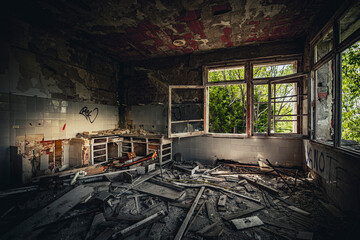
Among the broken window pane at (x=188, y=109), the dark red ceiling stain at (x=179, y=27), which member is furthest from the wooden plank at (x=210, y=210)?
the dark red ceiling stain at (x=179, y=27)

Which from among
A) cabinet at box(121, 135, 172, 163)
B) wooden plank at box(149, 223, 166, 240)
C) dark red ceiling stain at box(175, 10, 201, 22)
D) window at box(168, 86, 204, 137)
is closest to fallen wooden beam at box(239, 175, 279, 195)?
window at box(168, 86, 204, 137)

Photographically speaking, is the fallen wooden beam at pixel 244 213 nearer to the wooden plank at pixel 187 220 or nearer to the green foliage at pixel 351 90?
the wooden plank at pixel 187 220

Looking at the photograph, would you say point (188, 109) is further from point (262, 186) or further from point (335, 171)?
point (335, 171)

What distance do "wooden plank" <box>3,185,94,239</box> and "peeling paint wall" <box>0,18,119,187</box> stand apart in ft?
4.41

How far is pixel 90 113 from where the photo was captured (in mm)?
4516

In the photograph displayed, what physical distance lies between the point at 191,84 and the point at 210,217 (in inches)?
144

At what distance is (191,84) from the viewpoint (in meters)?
4.70

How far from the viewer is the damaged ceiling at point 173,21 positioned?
266 centimetres

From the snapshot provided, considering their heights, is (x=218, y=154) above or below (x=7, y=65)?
below

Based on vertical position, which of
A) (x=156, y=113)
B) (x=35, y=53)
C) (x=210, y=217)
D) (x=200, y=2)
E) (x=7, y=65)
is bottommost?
(x=210, y=217)

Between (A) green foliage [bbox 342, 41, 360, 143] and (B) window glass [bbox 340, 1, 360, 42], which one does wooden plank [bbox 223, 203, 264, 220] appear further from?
(A) green foliage [bbox 342, 41, 360, 143]

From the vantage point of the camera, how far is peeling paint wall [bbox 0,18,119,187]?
290 cm

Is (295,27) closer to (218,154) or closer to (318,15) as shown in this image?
(318,15)

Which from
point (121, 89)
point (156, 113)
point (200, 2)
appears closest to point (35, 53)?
point (121, 89)
